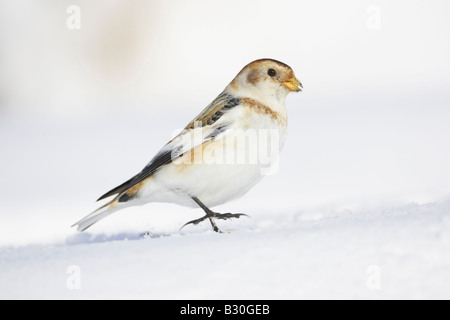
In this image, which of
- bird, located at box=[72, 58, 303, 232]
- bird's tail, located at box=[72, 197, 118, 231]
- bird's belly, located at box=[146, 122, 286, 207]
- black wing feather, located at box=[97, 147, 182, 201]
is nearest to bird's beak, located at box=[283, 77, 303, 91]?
bird, located at box=[72, 58, 303, 232]

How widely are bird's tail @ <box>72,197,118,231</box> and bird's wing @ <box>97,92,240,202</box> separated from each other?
5 cm

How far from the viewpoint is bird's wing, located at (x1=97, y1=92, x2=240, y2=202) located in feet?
7.43

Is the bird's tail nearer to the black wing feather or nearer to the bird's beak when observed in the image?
the black wing feather

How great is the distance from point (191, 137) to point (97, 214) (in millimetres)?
494

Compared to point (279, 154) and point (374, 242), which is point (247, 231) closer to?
point (279, 154)

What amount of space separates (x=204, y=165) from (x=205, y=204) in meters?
0.20

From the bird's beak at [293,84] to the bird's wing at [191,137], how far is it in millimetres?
206

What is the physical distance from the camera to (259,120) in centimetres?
227

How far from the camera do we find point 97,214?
2.41 m

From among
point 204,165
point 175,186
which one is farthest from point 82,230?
point 204,165

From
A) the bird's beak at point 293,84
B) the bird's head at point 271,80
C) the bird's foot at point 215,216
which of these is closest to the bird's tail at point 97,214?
the bird's foot at point 215,216

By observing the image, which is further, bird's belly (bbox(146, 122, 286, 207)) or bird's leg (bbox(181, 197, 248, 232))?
bird's leg (bbox(181, 197, 248, 232))

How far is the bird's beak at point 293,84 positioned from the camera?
236 cm

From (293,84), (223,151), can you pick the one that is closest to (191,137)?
(223,151)
